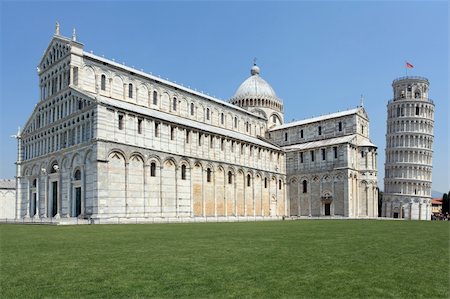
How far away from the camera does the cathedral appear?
4162 cm

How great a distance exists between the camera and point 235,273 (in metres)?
9.47

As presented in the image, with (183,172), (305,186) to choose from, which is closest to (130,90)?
(183,172)

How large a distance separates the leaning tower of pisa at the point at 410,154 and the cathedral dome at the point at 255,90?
30.3 m


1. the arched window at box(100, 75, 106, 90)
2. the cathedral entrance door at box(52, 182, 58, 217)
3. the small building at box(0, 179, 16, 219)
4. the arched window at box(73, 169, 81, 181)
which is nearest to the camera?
the arched window at box(73, 169, 81, 181)

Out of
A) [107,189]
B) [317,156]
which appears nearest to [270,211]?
[317,156]

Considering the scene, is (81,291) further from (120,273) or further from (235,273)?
(235,273)

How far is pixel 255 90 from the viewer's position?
81.3 meters

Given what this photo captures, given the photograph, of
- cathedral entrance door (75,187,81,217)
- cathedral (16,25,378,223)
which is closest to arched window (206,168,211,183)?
cathedral (16,25,378,223)

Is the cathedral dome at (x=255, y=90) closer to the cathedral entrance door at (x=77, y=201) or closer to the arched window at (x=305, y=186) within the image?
the arched window at (x=305, y=186)

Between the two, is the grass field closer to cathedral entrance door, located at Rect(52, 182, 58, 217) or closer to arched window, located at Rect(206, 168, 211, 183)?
cathedral entrance door, located at Rect(52, 182, 58, 217)

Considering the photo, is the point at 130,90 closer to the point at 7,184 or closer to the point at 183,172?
the point at 183,172

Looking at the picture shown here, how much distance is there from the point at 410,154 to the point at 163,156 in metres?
64.6

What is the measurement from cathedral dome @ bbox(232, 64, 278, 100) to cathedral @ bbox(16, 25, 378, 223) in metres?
6.73

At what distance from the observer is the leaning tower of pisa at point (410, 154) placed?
3504 inches
